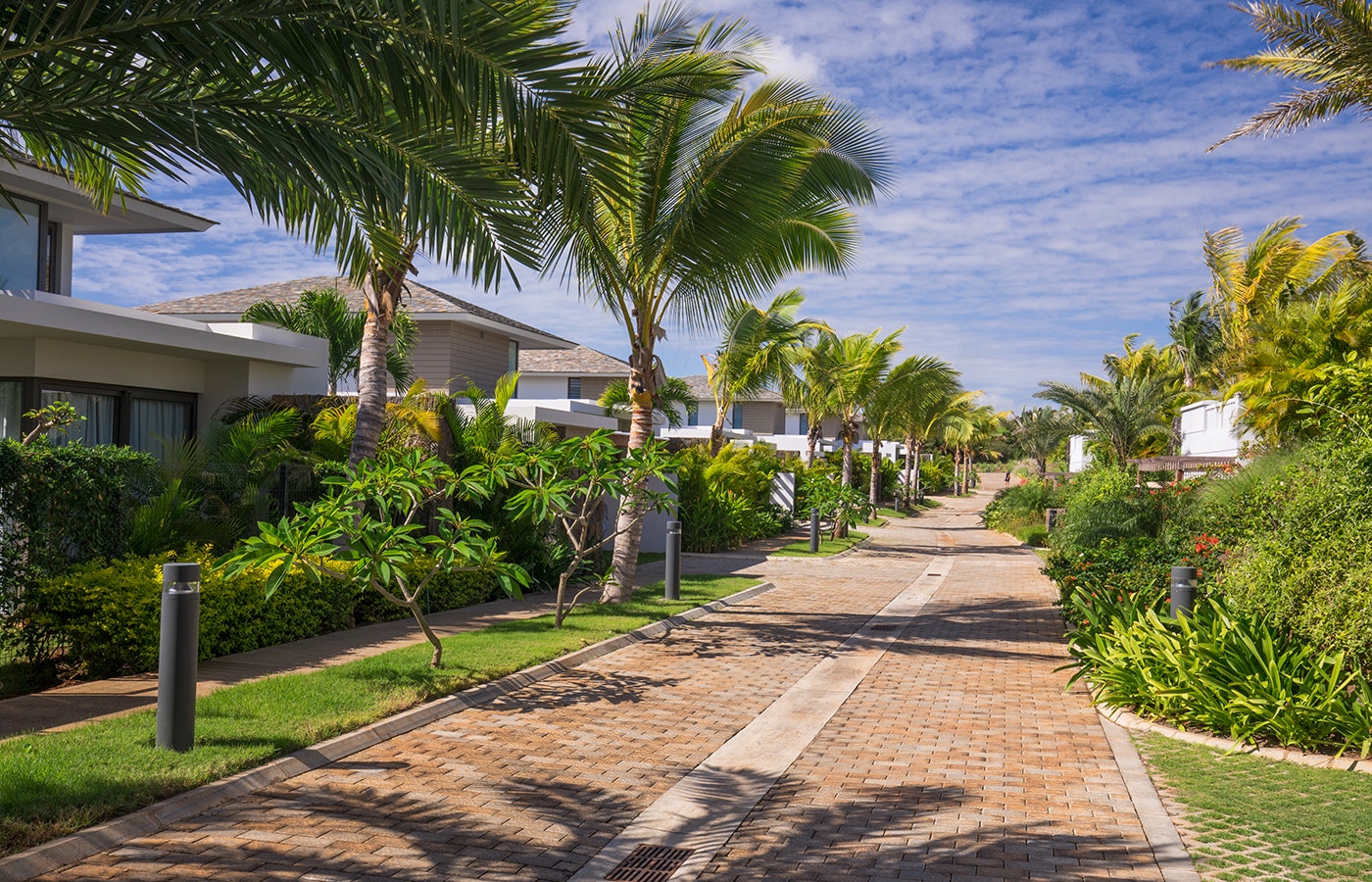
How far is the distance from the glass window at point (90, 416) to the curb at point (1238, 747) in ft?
39.9

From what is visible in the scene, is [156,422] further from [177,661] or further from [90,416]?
[177,661]

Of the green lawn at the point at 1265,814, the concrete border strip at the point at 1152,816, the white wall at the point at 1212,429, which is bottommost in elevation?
the concrete border strip at the point at 1152,816

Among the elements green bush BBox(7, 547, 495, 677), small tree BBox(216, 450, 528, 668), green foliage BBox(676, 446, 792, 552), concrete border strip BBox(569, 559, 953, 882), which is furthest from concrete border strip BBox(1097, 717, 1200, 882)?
green foliage BBox(676, 446, 792, 552)

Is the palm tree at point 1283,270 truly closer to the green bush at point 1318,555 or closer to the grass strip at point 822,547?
the grass strip at point 822,547

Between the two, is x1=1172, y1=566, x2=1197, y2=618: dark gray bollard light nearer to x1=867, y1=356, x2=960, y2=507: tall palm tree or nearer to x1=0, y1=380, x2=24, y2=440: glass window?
x1=0, y1=380, x2=24, y2=440: glass window

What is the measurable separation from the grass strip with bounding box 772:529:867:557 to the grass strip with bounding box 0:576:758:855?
44.4 feet

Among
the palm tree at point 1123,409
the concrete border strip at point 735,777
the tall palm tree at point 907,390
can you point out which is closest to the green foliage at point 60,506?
the concrete border strip at point 735,777

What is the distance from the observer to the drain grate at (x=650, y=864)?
5.09 m

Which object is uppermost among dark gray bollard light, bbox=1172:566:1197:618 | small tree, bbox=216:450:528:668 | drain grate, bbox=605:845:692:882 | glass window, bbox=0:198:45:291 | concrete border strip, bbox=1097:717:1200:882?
glass window, bbox=0:198:45:291

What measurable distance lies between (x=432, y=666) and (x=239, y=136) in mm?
4794

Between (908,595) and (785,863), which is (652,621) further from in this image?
(785,863)

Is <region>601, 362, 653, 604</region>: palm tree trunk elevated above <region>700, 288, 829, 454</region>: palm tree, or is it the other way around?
<region>700, 288, 829, 454</region>: palm tree

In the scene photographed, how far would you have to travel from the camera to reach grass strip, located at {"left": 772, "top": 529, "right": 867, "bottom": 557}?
24.3 m

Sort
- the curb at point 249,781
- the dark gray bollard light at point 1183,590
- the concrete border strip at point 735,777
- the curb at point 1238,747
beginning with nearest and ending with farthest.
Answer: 1. the curb at point 249,781
2. the concrete border strip at point 735,777
3. the curb at point 1238,747
4. the dark gray bollard light at point 1183,590
